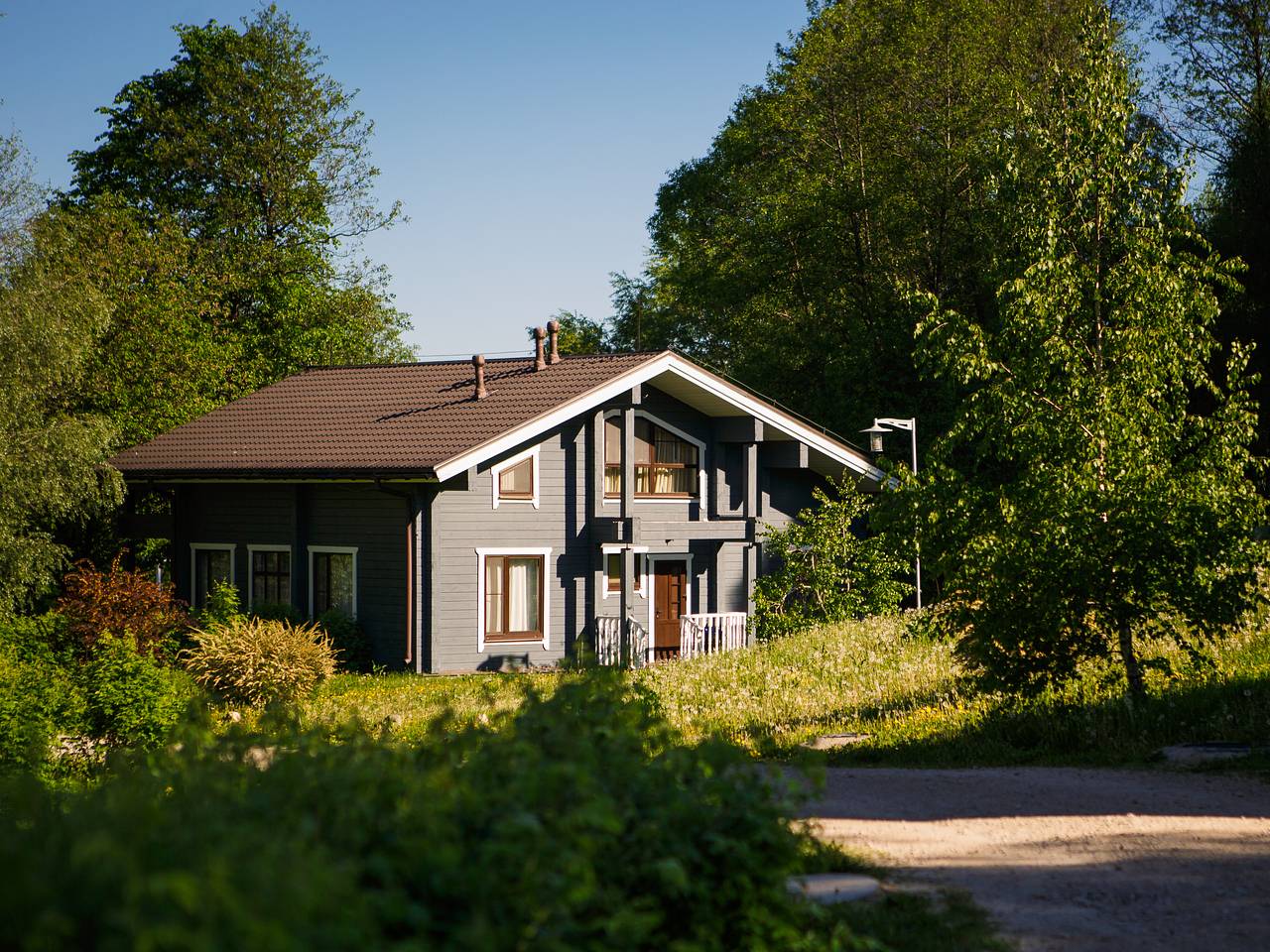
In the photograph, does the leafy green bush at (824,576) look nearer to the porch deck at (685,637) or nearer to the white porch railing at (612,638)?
the porch deck at (685,637)

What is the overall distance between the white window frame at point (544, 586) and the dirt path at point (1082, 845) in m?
12.6

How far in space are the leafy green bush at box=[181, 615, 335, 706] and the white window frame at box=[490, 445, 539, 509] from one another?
4.58m

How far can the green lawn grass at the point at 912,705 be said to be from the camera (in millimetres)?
12391

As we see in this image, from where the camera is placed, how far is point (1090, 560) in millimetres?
12578

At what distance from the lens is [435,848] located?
4254 millimetres

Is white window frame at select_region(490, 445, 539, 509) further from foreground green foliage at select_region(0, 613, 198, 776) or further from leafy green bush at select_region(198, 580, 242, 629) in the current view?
foreground green foliage at select_region(0, 613, 198, 776)

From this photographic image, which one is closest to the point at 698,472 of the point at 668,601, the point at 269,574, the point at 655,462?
the point at 655,462

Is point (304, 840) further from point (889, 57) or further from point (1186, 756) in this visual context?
point (889, 57)

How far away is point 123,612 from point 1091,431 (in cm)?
1641

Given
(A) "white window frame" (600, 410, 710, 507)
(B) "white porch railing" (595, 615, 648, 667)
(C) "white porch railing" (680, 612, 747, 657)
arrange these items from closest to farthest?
(B) "white porch railing" (595, 615, 648, 667) < (C) "white porch railing" (680, 612, 747, 657) < (A) "white window frame" (600, 410, 710, 507)

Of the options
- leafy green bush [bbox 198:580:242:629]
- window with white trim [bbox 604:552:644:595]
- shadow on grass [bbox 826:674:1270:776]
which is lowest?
shadow on grass [bbox 826:674:1270:776]

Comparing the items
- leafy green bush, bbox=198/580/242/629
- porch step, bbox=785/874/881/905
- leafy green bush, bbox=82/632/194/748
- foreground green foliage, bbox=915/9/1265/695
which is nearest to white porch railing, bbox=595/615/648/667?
leafy green bush, bbox=198/580/242/629

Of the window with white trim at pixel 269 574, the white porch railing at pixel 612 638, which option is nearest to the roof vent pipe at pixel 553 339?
the white porch railing at pixel 612 638

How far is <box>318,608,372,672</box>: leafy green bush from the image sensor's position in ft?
76.4
